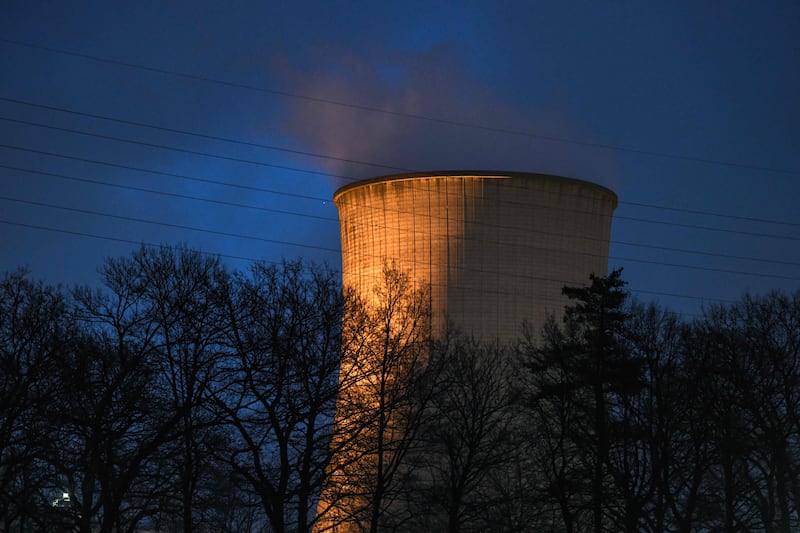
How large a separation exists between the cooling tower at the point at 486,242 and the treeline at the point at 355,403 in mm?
524

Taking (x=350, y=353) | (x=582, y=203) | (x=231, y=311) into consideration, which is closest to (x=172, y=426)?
(x=231, y=311)

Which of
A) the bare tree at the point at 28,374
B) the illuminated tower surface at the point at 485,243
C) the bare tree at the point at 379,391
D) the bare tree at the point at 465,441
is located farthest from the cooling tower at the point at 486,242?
the bare tree at the point at 28,374

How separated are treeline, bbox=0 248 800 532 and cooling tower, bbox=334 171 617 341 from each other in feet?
1.72

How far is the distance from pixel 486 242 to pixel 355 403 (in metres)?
4.83

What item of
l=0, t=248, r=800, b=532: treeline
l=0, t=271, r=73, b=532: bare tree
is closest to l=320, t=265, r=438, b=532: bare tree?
l=0, t=248, r=800, b=532: treeline

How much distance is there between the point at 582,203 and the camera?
2039cm

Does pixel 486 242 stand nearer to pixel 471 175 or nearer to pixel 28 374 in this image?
pixel 471 175

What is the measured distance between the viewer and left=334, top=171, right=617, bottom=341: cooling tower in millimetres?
19578

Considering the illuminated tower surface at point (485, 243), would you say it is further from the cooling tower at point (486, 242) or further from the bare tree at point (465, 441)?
the bare tree at point (465, 441)

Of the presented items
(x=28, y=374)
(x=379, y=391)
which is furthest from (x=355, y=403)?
(x=28, y=374)

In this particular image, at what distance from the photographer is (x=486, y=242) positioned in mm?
19516

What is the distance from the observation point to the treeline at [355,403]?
1420cm

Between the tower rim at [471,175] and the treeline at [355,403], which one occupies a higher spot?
the tower rim at [471,175]

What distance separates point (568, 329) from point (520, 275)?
5.03 ft
